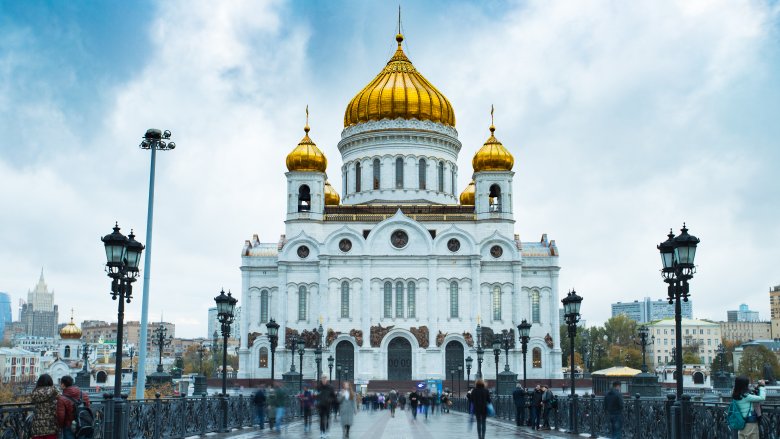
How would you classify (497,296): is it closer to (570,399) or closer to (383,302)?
(383,302)

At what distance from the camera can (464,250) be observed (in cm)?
6075

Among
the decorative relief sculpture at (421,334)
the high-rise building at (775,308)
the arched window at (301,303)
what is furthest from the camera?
the high-rise building at (775,308)

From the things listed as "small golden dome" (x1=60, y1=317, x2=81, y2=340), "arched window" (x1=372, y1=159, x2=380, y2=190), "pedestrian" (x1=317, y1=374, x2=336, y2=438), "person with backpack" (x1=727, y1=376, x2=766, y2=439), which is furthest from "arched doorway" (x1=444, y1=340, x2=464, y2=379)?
"person with backpack" (x1=727, y1=376, x2=766, y2=439)

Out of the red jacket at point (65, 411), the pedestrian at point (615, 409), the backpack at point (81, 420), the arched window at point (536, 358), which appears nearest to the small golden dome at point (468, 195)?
the arched window at point (536, 358)

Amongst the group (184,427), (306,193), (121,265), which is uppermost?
(306,193)

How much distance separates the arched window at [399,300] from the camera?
60009 millimetres

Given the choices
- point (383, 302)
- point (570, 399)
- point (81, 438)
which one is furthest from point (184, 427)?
point (383, 302)

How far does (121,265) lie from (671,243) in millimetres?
10631

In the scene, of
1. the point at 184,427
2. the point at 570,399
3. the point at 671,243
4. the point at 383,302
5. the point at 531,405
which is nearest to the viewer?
the point at 671,243

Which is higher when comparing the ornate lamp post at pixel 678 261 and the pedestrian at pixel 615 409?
the ornate lamp post at pixel 678 261

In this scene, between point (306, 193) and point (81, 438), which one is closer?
point (81, 438)

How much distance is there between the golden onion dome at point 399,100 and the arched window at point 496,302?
1379 centimetres

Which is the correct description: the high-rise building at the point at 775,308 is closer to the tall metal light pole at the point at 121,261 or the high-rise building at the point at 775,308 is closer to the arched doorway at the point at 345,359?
the arched doorway at the point at 345,359

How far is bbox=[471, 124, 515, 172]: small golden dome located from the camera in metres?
62.5
